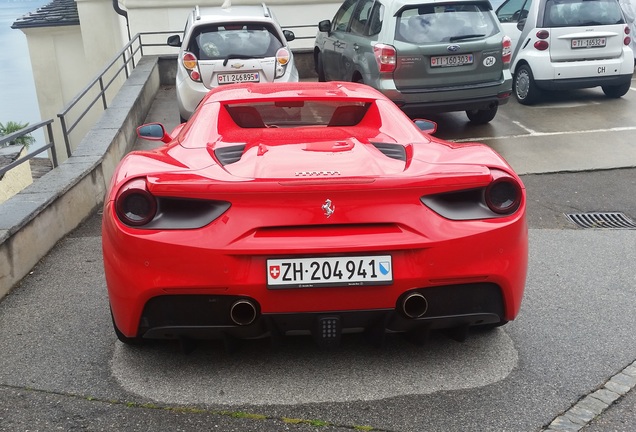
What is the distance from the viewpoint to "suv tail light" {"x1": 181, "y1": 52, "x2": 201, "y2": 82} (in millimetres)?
9945

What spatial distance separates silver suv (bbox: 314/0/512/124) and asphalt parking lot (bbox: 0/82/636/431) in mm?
4084

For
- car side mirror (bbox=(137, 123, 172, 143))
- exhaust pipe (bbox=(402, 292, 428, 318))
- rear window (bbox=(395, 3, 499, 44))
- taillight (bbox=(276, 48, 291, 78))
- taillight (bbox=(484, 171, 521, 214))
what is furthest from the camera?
taillight (bbox=(276, 48, 291, 78))

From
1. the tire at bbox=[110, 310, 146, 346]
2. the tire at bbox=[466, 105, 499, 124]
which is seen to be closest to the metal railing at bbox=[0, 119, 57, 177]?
the tire at bbox=[110, 310, 146, 346]

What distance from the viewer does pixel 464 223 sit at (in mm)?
3201

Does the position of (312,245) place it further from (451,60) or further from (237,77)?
(237,77)

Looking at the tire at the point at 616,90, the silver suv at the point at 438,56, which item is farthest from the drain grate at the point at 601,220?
the tire at the point at 616,90

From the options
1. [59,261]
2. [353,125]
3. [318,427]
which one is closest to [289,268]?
[318,427]

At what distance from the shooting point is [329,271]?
3094 mm

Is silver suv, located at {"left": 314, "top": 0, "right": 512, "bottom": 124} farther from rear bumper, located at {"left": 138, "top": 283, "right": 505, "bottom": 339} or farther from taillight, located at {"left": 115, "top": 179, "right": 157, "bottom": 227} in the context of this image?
taillight, located at {"left": 115, "top": 179, "right": 157, "bottom": 227}

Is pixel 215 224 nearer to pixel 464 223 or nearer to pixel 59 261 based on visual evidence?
pixel 464 223

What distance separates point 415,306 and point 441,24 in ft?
21.5

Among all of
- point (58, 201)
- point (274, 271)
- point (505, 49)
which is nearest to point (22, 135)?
point (58, 201)

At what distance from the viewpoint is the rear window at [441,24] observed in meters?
8.98

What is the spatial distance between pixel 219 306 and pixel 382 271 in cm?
72
